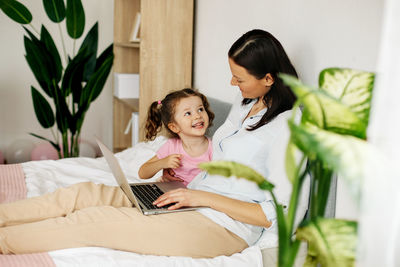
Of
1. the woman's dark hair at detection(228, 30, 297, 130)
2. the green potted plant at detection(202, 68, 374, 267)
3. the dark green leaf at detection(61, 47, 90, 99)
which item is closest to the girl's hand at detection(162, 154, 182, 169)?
the woman's dark hair at detection(228, 30, 297, 130)

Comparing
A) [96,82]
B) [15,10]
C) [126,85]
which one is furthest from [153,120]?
[15,10]

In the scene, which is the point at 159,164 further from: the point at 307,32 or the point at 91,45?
the point at 91,45

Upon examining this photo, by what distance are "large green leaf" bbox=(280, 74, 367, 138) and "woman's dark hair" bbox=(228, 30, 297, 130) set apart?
2.59 ft

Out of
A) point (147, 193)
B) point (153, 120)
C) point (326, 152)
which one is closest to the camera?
point (326, 152)

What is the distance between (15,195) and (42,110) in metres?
1.53

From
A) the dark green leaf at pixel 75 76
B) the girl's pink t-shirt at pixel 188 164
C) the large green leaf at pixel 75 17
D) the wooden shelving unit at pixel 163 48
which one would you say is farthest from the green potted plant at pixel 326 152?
the large green leaf at pixel 75 17

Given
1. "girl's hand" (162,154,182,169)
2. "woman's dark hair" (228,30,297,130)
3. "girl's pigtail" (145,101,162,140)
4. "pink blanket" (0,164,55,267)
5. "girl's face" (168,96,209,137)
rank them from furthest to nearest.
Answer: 1. "girl's pigtail" (145,101,162,140)
2. "girl's face" (168,96,209,137)
3. "girl's hand" (162,154,182,169)
4. "woman's dark hair" (228,30,297,130)
5. "pink blanket" (0,164,55,267)

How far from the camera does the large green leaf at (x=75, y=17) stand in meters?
3.04

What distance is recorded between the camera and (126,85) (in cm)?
333

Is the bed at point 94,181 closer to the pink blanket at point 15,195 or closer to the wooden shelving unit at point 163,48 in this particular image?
the pink blanket at point 15,195

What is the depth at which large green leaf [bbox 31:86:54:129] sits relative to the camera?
3.18 metres

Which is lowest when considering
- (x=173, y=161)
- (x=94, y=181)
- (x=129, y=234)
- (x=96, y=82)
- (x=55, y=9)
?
(x=94, y=181)

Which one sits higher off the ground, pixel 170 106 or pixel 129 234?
pixel 170 106

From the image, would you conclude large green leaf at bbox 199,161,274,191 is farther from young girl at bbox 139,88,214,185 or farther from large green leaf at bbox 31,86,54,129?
large green leaf at bbox 31,86,54,129
